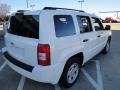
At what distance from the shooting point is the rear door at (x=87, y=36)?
4.70 m

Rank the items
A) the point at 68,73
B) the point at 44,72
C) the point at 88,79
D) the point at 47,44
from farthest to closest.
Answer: the point at 88,79, the point at 68,73, the point at 44,72, the point at 47,44

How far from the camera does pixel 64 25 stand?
405 cm

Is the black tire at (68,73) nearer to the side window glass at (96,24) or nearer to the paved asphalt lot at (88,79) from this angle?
the paved asphalt lot at (88,79)

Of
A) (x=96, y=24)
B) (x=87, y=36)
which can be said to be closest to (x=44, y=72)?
(x=87, y=36)

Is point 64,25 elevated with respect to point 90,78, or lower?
elevated

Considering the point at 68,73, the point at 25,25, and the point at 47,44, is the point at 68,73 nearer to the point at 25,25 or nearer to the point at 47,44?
the point at 47,44

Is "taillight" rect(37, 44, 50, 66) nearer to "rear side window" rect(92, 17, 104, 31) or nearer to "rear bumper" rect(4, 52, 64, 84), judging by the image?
"rear bumper" rect(4, 52, 64, 84)

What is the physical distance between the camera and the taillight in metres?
3.54

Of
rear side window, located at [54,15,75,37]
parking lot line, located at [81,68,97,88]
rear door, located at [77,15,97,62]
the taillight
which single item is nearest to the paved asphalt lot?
parking lot line, located at [81,68,97,88]

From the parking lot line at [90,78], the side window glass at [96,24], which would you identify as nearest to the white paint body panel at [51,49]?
the parking lot line at [90,78]

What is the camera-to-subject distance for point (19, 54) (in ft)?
13.5

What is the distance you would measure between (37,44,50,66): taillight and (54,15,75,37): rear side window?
0.41 meters

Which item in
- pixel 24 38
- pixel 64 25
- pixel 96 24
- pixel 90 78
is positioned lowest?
pixel 90 78

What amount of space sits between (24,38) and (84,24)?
1793 millimetres
